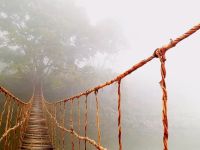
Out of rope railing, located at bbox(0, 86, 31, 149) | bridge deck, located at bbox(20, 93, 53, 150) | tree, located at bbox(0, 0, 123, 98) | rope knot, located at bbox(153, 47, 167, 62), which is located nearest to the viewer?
rope knot, located at bbox(153, 47, 167, 62)

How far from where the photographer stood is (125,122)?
2777 cm

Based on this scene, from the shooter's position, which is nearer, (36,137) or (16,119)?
(16,119)

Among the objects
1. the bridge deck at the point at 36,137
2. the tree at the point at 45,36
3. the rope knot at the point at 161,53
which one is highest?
the tree at the point at 45,36

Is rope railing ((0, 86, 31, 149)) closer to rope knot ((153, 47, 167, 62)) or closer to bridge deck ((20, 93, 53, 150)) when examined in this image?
bridge deck ((20, 93, 53, 150))

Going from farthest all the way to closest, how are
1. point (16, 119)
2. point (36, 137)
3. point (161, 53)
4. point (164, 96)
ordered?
point (36, 137)
point (16, 119)
point (161, 53)
point (164, 96)

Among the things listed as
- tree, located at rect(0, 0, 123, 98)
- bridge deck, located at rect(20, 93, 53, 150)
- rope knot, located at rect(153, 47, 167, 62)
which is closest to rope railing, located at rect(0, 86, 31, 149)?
bridge deck, located at rect(20, 93, 53, 150)

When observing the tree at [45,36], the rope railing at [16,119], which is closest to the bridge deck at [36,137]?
the rope railing at [16,119]

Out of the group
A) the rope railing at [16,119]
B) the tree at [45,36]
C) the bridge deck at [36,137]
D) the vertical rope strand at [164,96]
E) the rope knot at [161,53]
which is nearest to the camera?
the vertical rope strand at [164,96]

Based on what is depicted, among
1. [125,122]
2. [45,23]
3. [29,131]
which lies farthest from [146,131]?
[29,131]

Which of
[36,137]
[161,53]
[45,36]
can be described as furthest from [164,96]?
[45,36]

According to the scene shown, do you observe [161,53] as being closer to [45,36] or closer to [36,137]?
[36,137]

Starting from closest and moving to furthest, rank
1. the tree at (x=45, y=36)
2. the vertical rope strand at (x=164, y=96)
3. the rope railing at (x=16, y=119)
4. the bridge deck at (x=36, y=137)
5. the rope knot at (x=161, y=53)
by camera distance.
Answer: the vertical rope strand at (x=164, y=96) < the rope knot at (x=161, y=53) < the rope railing at (x=16, y=119) < the bridge deck at (x=36, y=137) < the tree at (x=45, y=36)

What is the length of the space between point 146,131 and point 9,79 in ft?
44.6

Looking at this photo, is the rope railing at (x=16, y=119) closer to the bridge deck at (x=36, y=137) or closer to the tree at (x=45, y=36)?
the bridge deck at (x=36, y=137)
